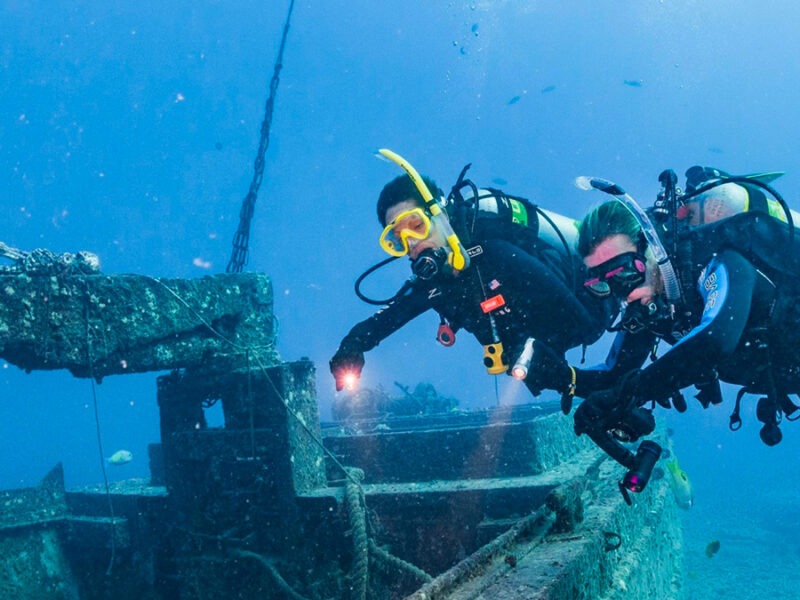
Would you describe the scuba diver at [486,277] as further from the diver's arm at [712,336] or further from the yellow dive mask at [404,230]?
the diver's arm at [712,336]

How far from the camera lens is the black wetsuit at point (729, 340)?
8.06 ft

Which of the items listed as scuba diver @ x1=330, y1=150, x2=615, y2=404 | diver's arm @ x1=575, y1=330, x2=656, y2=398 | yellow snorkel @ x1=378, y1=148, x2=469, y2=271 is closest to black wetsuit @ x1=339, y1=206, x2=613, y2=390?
scuba diver @ x1=330, y1=150, x2=615, y2=404

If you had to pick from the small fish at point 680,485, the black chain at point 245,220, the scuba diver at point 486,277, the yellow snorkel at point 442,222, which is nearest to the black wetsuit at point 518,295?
the scuba diver at point 486,277

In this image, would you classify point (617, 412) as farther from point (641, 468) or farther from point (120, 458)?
point (120, 458)

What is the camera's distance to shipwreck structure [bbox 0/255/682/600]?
4.33m

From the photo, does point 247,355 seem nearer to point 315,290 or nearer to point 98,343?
point 98,343

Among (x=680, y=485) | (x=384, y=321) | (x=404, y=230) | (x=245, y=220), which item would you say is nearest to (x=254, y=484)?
(x=384, y=321)

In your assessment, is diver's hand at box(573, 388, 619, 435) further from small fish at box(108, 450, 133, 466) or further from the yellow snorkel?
small fish at box(108, 450, 133, 466)

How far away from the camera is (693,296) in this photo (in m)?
3.02

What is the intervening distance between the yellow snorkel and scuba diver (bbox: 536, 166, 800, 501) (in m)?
0.83

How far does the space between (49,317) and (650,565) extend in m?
5.86

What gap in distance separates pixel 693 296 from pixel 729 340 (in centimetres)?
63

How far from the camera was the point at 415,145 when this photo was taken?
602ft

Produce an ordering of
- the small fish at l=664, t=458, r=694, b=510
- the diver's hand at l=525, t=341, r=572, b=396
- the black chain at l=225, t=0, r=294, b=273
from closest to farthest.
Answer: the diver's hand at l=525, t=341, r=572, b=396
the black chain at l=225, t=0, r=294, b=273
the small fish at l=664, t=458, r=694, b=510
